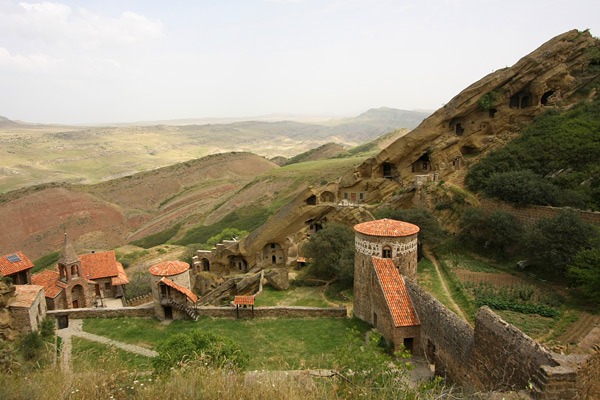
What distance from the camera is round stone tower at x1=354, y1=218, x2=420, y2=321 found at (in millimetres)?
17047

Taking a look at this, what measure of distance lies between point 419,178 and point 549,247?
1261 cm

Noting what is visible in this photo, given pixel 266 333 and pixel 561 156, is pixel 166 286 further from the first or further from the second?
pixel 561 156

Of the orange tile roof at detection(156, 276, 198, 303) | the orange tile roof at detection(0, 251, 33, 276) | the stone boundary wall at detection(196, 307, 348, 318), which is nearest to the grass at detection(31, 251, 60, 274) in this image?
the orange tile roof at detection(0, 251, 33, 276)

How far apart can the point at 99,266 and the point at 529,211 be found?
31.3 metres

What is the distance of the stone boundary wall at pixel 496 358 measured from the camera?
718 cm

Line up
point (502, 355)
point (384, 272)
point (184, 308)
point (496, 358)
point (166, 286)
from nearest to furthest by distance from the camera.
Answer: point (502, 355) < point (496, 358) < point (384, 272) < point (184, 308) < point (166, 286)

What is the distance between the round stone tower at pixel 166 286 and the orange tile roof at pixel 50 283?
7344 mm

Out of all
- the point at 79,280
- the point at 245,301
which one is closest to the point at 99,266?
the point at 79,280

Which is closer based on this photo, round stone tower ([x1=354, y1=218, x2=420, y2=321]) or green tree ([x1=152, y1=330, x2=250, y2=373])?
green tree ([x1=152, y1=330, x2=250, y2=373])

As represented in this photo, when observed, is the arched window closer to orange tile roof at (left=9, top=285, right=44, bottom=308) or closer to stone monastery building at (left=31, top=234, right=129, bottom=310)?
orange tile roof at (left=9, top=285, right=44, bottom=308)

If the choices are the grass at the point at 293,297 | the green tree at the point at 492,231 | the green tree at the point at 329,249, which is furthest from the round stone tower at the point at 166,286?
the green tree at the point at 492,231

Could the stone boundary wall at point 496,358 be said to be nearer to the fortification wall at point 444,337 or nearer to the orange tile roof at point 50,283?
the fortification wall at point 444,337

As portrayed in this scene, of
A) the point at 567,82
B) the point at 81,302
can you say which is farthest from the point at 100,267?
the point at 567,82

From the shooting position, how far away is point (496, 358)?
925 cm
